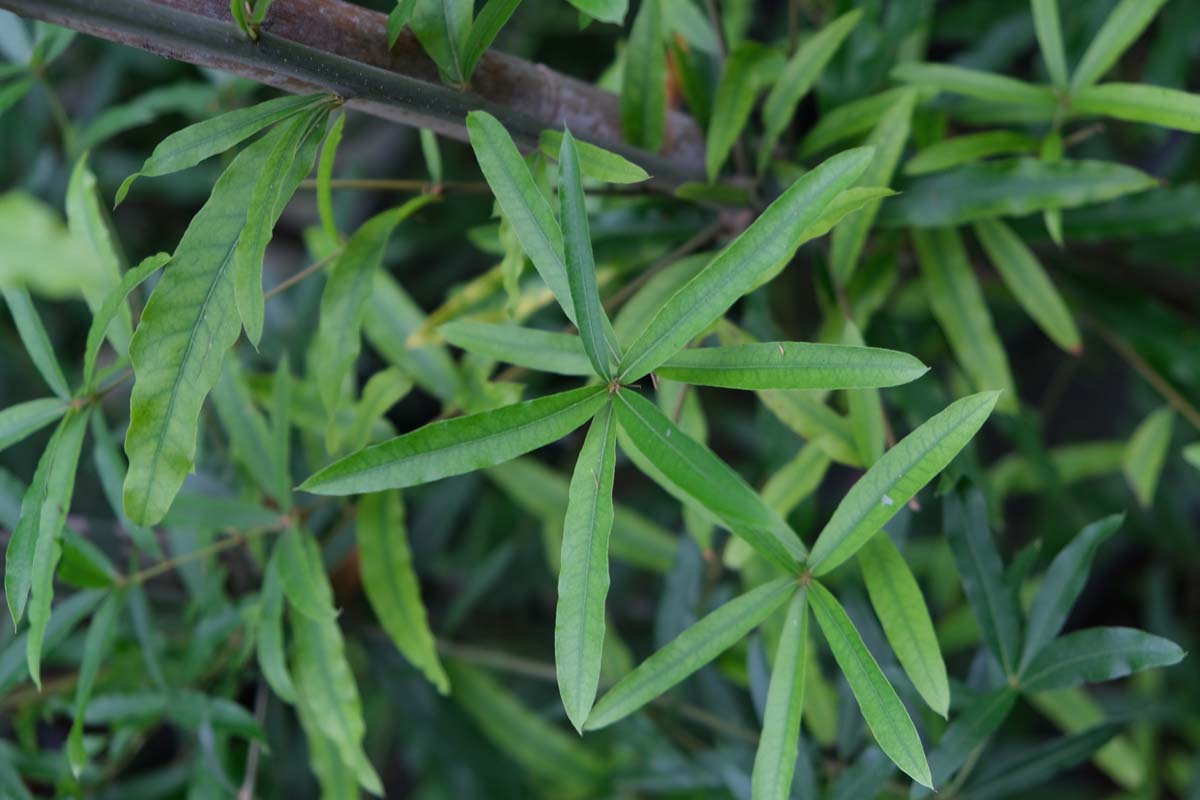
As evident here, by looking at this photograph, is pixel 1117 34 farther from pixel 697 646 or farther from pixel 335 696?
pixel 335 696

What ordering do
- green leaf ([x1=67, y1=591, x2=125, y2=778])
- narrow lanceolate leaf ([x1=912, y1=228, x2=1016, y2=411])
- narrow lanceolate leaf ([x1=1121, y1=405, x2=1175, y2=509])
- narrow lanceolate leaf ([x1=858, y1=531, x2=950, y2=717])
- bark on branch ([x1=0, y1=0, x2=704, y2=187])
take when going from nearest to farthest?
bark on branch ([x1=0, y1=0, x2=704, y2=187]) < narrow lanceolate leaf ([x1=858, y1=531, x2=950, y2=717]) < green leaf ([x1=67, y1=591, x2=125, y2=778]) < narrow lanceolate leaf ([x1=912, y1=228, x2=1016, y2=411]) < narrow lanceolate leaf ([x1=1121, y1=405, x2=1175, y2=509])

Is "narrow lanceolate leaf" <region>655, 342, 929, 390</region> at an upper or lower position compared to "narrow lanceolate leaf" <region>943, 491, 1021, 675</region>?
upper

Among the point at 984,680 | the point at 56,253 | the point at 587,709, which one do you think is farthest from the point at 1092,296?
the point at 56,253

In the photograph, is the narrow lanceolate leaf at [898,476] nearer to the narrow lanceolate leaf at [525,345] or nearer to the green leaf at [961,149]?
the narrow lanceolate leaf at [525,345]

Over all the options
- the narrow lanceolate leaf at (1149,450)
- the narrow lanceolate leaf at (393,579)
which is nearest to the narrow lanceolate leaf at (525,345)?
the narrow lanceolate leaf at (393,579)

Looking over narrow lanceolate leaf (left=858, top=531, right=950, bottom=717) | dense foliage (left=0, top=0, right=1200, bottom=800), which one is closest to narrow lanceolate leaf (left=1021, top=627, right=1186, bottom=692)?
dense foliage (left=0, top=0, right=1200, bottom=800)

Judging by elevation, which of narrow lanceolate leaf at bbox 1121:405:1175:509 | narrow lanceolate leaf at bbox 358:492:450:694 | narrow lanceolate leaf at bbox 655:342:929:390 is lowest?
narrow lanceolate leaf at bbox 358:492:450:694

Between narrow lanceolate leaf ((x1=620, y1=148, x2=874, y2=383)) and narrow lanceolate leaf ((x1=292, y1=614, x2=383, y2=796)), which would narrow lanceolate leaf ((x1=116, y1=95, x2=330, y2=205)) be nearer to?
narrow lanceolate leaf ((x1=620, y1=148, x2=874, y2=383))

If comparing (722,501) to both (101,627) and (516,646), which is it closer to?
(101,627)
